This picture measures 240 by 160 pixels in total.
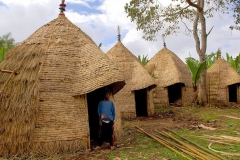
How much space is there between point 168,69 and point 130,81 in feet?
13.4

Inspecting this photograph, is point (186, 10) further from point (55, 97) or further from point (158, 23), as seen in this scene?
point (55, 97)

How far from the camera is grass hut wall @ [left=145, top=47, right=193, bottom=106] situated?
15914mm

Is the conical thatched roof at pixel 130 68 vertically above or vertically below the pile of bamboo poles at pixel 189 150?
above

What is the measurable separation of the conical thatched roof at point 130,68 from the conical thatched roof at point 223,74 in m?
5.41

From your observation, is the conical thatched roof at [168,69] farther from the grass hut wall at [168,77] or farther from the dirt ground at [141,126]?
the dirt ground at [141,126]

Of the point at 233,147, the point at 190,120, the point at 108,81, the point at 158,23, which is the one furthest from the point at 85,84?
the point at 158,23

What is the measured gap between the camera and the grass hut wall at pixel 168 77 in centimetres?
1591

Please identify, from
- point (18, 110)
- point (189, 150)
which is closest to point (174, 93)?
point (189, 150)

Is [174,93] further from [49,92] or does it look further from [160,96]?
[49,92]

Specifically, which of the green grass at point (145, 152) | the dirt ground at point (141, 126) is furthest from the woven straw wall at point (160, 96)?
the green grass at point (145, 152)

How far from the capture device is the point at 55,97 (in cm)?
675

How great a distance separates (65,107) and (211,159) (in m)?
3.41

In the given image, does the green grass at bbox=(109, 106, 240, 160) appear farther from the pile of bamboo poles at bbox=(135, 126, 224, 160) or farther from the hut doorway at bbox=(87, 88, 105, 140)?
the hut doorway at bbox=(87, 88, 105, 140)

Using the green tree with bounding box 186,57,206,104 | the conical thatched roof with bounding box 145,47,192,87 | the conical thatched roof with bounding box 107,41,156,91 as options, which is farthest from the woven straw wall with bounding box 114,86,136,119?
the green tree with bounding box 186,57,206,104
